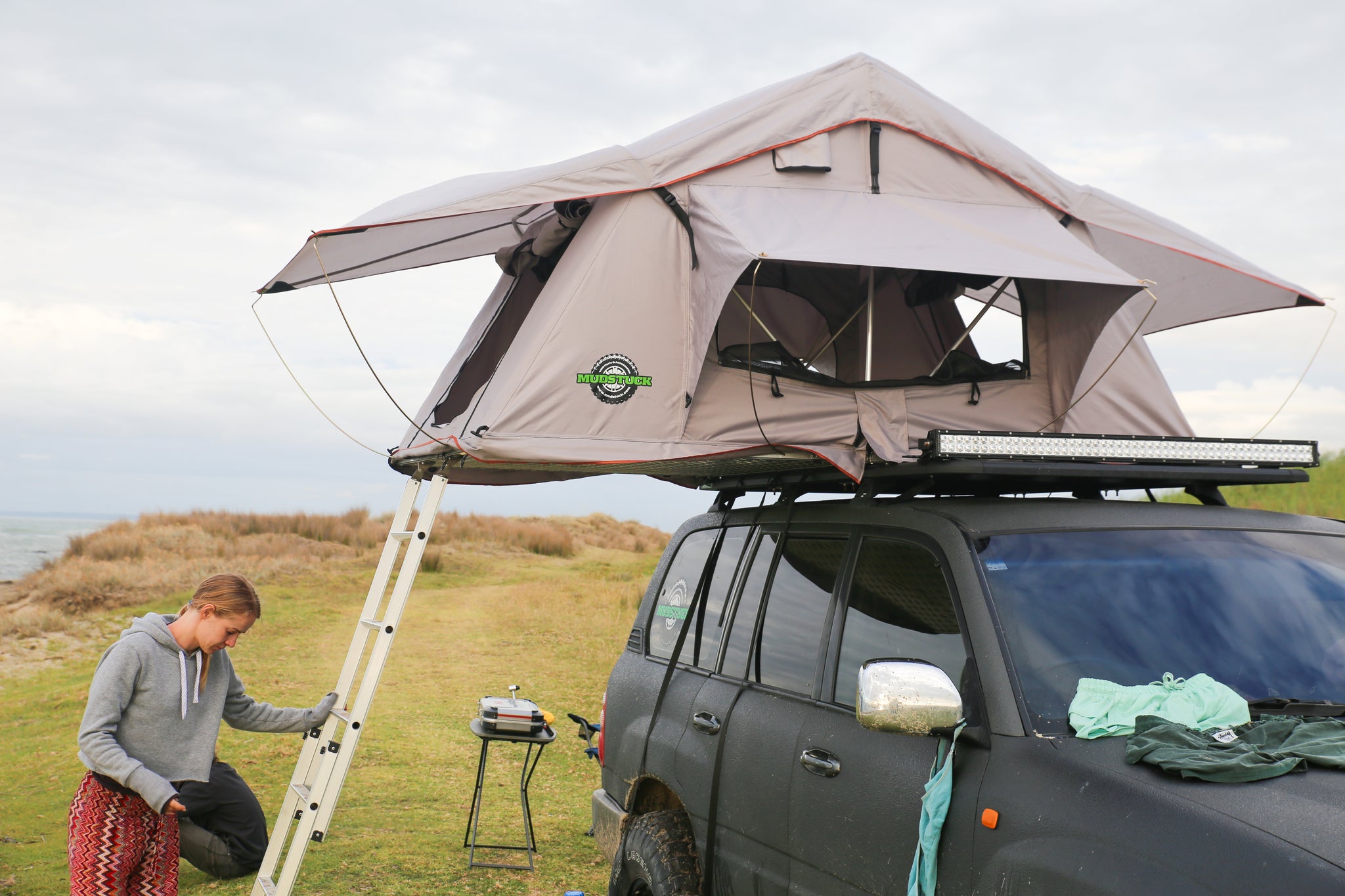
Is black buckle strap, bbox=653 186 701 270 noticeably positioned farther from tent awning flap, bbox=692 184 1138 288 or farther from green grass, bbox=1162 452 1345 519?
green grass, bbox=1162 452 1345 519

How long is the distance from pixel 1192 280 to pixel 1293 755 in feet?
14.6

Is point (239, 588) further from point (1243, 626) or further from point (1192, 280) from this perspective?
point (1192, 280)

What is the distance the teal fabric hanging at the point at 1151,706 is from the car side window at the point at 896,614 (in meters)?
0.36

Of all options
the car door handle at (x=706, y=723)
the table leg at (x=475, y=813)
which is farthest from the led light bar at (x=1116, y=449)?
the table leg at (x=475, y=813)

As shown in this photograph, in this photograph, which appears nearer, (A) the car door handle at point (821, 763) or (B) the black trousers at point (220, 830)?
(A) the car door handle at point (821, 763)

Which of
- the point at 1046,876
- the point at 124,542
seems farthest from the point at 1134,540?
the point at 124,542

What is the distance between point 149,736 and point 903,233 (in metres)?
3.80

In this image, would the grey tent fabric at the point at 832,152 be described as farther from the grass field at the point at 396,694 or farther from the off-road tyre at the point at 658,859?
the grass field at the point at 396,694

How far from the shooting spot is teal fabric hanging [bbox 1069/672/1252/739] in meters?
2.90

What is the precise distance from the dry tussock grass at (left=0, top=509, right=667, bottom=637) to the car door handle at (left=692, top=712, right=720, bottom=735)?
15.0m

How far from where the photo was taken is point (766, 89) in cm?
573

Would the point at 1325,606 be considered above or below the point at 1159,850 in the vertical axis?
above

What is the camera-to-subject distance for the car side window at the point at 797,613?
4.02 meters

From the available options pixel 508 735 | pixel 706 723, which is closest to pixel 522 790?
pixel 508 735
